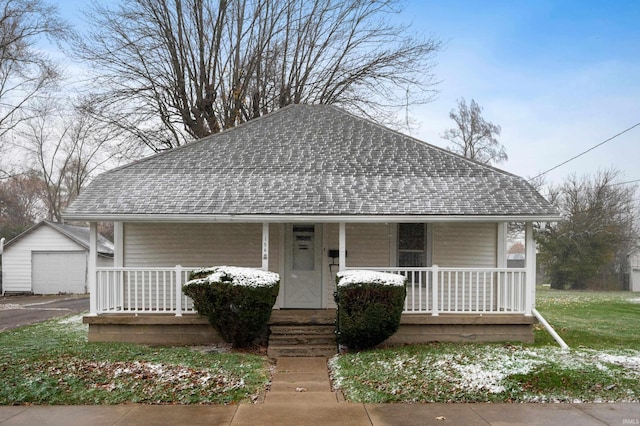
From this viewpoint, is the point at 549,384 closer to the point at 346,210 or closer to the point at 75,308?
the point at 346,210

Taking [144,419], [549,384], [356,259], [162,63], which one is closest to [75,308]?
[162,63]

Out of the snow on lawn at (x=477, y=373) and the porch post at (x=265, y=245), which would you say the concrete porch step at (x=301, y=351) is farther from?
the porch post at (x=265, y=245)

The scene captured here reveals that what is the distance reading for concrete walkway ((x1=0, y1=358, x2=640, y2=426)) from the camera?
649 centimetres

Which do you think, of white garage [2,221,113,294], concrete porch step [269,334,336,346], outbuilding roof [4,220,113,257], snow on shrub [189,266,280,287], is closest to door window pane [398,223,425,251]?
concrete porch step [269,334,336,346]

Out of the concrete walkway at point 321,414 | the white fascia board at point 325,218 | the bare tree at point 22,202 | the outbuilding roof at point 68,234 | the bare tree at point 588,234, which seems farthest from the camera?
the bare tree at point 22,202

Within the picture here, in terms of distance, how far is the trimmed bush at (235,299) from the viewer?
10094 millimetres

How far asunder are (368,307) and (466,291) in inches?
137

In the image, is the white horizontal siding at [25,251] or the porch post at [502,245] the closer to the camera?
the porch post at [502,245]

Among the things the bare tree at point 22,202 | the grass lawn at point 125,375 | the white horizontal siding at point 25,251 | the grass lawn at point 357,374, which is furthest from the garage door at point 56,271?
the grass lawn at point 125,375

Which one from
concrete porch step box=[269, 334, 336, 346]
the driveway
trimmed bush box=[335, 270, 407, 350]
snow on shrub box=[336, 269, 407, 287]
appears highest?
snow on shrub box=[336, 269, 407, 287]

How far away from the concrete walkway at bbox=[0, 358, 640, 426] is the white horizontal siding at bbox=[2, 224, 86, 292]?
78.4 ft

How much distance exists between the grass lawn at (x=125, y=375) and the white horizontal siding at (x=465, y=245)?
4984 millimetres

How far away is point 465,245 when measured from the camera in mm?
12664

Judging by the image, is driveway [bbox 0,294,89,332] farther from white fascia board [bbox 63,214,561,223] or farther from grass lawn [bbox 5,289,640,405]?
grass lawn [bbox 5,289,640,405]
